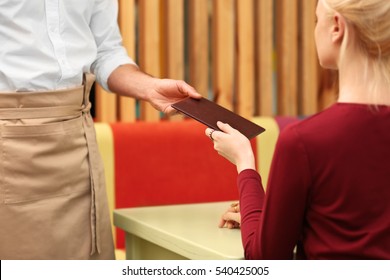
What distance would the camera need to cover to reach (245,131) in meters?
1.74

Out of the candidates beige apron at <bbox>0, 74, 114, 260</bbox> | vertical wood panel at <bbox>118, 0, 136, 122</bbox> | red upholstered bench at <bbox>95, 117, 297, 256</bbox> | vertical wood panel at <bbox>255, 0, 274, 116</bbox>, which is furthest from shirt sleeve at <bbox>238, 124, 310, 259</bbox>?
vertical wood panel at <bbox>255, 0, 274, 116</bbox>

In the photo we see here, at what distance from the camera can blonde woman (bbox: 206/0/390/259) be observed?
142 centimetres

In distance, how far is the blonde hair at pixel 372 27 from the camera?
4.61ft

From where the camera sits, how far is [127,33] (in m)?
3.06

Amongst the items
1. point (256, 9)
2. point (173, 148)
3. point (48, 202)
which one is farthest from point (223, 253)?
point (256, 9)

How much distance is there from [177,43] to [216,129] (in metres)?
1.51

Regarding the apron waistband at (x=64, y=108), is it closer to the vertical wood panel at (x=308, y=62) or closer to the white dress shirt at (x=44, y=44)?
the white dress shirt at (x=44, y=44)

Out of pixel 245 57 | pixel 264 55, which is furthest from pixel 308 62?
pixel 245 57

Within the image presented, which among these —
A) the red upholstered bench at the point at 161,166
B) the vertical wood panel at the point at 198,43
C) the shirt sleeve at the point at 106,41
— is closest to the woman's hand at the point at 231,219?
the shirt sleeve at the point at 106,41

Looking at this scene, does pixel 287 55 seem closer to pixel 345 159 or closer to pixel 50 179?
pixel 50 179

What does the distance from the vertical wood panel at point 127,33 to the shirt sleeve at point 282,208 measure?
157 centimetres

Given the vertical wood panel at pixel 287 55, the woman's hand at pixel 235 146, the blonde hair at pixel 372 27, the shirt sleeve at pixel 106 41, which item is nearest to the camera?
the blonde hair at pixel 372 27

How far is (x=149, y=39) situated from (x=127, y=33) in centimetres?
9

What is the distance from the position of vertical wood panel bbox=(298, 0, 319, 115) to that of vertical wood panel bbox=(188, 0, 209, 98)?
464mm
